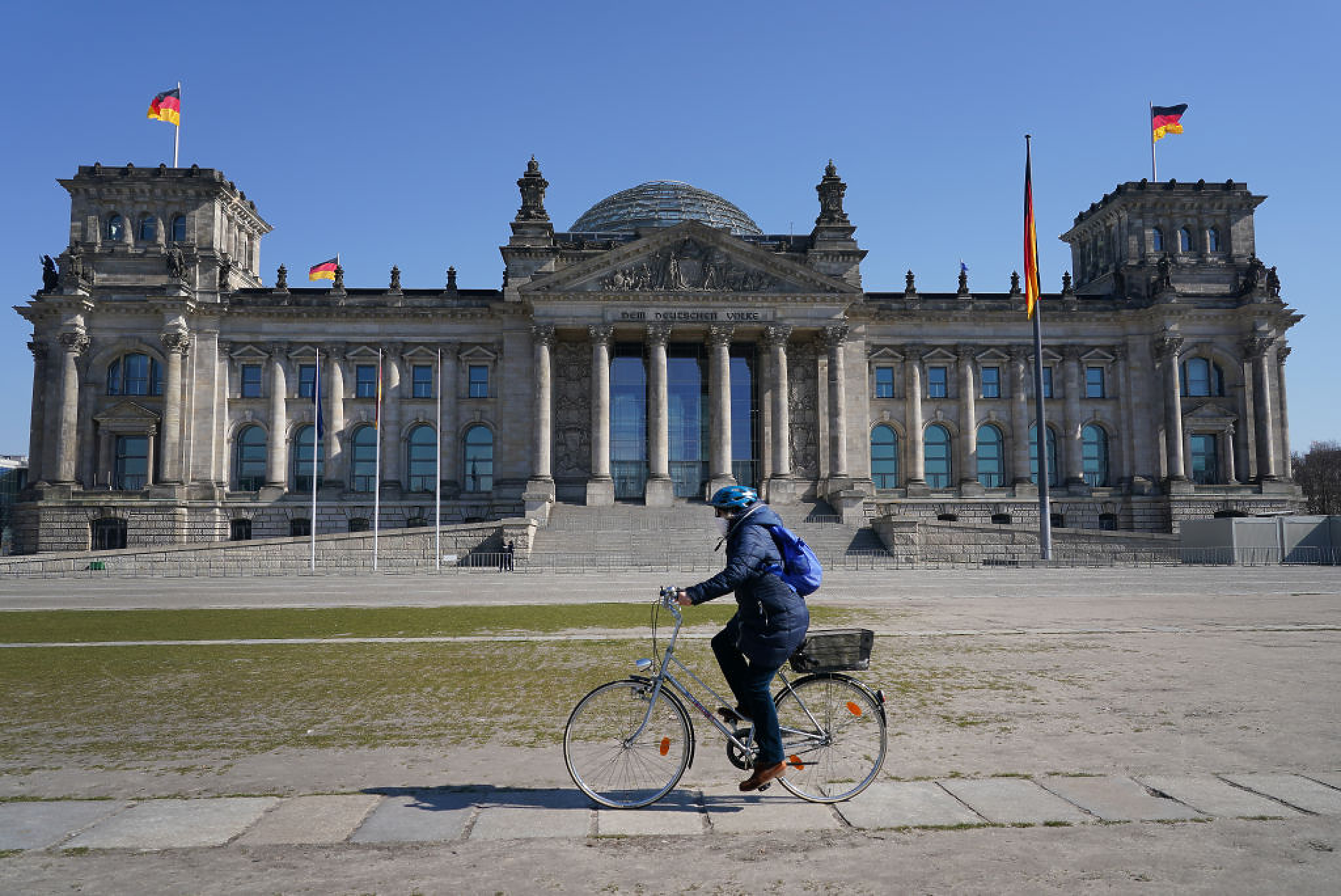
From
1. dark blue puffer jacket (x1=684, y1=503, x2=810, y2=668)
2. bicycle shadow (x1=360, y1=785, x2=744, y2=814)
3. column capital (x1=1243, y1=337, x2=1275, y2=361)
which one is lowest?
bicycle shadow (x1=360, y1=785, x2=744, y2=814)

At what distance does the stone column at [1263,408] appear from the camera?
219ft

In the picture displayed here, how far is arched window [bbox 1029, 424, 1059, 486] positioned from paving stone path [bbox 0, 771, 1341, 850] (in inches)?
2490

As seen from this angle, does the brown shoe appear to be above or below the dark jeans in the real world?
below

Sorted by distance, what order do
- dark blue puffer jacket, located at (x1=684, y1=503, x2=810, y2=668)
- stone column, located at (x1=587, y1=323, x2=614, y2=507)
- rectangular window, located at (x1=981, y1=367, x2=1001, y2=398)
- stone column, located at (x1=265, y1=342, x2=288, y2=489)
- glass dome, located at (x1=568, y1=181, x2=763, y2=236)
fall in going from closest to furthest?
dark blue puffer jacket, located at (x1=684, y1=503, x2=810, y2=668) → stone column, located at (x1=587, y1=323, x2=614, y2=507) → stone column, located at (x1=265, y1=342, x2=288, y2=489) → rectangular window, located at (x1=981, y1=367, x2=1001, y2=398) → glass dome, located at (x1=568, y1=181, x2=763, y2=236)

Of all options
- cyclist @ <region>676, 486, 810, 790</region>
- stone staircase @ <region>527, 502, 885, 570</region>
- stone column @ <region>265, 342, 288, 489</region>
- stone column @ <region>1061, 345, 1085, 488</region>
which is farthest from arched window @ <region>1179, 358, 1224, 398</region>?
cyclist @ <region>676, 486, 810, 790</region>

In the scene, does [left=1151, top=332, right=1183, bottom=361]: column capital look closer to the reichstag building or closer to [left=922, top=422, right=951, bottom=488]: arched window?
the reichstag building

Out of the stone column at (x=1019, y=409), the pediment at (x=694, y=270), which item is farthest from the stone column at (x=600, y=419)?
the stone column at (x=1019, y=409)

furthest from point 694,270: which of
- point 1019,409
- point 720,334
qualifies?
point 1019,409

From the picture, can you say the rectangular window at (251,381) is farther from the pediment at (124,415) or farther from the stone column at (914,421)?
the stone column at (914,421)

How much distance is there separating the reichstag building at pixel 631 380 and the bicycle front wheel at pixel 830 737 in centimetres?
5197

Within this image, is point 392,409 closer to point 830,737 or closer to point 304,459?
point 304,459

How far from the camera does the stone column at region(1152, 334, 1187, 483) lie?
6638 cm

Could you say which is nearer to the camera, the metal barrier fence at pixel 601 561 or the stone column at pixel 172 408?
the metal barrier fence at pixel 601 561

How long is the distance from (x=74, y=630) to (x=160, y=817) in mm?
14548
